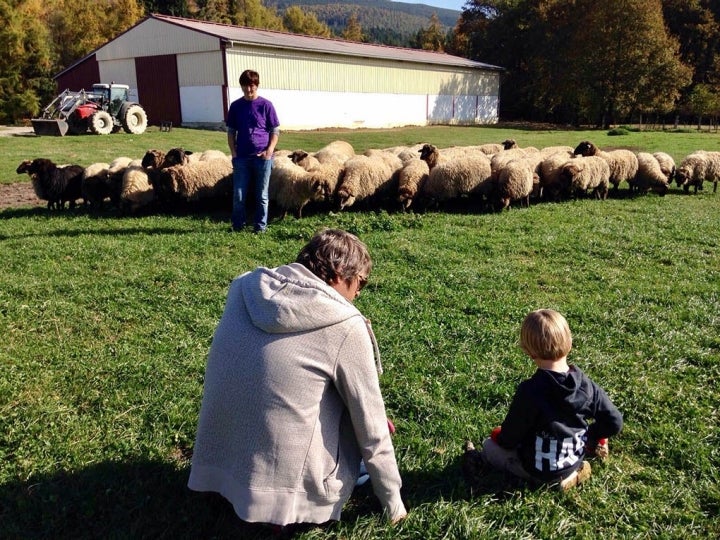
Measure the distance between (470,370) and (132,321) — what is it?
3280mm

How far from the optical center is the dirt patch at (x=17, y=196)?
11.7m

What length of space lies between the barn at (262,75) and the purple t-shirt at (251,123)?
25556 millimetres

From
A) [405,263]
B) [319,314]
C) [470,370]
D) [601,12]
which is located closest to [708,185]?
[405,263]

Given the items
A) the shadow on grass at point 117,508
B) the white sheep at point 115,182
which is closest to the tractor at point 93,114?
the white sheep at point 115,182

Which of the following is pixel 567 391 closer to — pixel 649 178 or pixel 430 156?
pixel 430 156

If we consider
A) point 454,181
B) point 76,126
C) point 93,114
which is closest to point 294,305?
point 454,181

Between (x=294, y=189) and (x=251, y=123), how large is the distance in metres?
1.69

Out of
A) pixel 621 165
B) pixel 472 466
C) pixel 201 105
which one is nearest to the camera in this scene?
pixel 472 466

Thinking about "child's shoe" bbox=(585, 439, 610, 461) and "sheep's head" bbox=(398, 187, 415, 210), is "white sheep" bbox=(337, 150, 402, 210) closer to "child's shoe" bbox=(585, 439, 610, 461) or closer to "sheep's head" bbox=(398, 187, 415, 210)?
"sheep's head" bbox=(398, 187, 415, 210)

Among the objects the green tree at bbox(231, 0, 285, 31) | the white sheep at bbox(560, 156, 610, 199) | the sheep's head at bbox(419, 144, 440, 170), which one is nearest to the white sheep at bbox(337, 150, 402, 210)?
the sheep's head at bbox(419, 144, 440, 170)

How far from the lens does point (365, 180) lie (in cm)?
1078

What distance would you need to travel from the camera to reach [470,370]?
4.69 m

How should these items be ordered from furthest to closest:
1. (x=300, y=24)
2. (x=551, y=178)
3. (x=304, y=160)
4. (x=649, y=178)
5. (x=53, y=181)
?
(x=300, y=24)
(x=649, y=178)
(x=551, y=178)
(x=304, y=160)
(x=53, y=181)

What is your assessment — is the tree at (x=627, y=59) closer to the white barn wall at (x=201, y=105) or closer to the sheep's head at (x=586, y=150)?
the white barn wall at (x=201, y=105)
